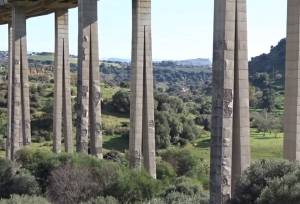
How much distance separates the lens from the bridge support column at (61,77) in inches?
1255

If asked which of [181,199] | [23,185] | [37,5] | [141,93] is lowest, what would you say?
[23,185]

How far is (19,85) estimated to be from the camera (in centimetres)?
3456

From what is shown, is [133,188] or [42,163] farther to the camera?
[42,163]

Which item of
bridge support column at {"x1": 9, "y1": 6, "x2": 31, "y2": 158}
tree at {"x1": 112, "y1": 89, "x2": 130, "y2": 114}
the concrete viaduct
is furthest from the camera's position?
tree at {"x1": 112, "y1": 89, "x2": 130, "y2": 114}

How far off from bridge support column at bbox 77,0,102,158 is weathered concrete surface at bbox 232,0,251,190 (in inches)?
371

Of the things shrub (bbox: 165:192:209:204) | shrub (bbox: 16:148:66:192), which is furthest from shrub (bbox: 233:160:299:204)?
shrub (bbox: 16:148:66:192)

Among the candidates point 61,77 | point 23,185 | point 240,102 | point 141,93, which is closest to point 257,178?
point 240,102

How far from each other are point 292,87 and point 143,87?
8875 mm

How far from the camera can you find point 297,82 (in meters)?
15.9

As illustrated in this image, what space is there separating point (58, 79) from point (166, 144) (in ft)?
75.1

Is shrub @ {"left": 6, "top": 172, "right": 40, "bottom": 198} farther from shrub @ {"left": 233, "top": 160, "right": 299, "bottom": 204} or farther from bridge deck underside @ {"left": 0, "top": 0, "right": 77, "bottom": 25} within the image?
bridge deck underside @ {"left": 0, "top": 0, "right": 77, "bottom": 25}

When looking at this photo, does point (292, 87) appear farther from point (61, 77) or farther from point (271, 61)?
point (271, 61)

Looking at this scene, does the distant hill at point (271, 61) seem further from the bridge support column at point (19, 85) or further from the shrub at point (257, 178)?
the shrub at point (257, 178)

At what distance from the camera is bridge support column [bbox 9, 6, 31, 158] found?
110 ft
